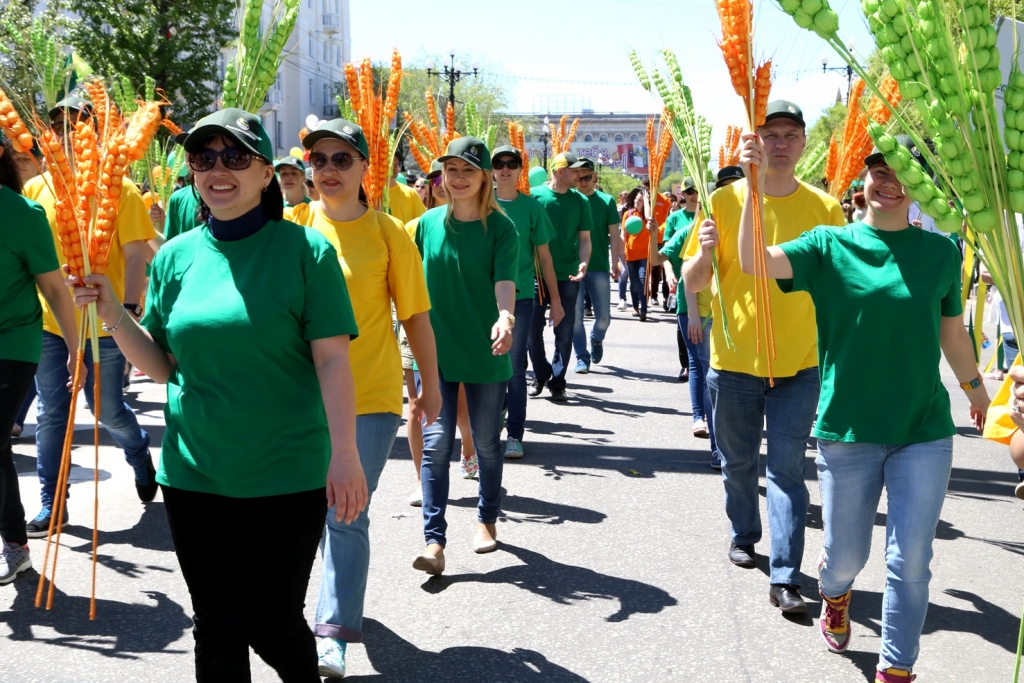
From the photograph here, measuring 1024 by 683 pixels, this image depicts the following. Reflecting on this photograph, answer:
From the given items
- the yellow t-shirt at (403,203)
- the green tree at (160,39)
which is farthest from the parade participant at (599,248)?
the green tree at (160,39)

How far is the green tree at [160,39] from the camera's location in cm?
2673

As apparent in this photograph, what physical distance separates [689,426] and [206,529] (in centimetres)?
→ 624

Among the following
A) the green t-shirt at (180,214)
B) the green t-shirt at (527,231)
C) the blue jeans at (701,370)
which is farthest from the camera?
the green t-shirt at (527,231)

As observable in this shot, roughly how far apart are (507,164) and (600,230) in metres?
3.38

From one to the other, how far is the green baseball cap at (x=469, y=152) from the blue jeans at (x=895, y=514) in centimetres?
219

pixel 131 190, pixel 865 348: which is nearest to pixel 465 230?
pixel 131 190

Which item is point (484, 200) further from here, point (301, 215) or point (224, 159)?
point (224, 159)

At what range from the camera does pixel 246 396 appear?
298cm

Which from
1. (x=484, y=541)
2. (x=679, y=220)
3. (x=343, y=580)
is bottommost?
(x=484, y=541)

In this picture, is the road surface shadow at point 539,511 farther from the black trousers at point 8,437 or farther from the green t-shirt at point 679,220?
the green t-shirt at point 679,220

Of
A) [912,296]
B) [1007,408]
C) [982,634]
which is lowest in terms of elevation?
[982,634]

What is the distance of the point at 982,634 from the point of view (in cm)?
450

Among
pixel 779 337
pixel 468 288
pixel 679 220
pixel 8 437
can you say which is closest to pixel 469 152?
pixel 468 288

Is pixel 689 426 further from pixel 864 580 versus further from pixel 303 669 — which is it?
pixel 303 669
